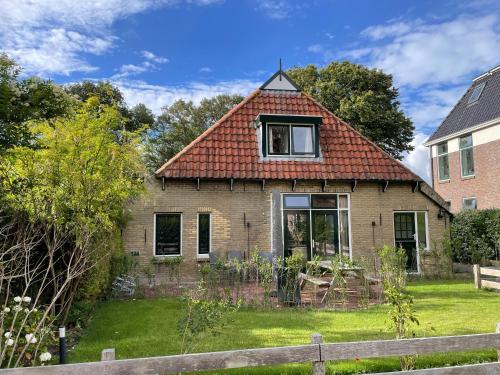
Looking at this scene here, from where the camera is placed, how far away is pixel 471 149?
2327 centimetres

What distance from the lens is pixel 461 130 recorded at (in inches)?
933

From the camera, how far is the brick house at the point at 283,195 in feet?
46.1

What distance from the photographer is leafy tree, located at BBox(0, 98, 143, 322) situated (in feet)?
22.8

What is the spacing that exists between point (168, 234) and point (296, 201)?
477 centimetres

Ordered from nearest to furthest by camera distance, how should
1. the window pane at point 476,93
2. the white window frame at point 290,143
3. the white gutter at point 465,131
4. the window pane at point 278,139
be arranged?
the white window frame at point 290,143 < the window pane at point 278,139 < the white gutter at point 465,131 < the window pane at point 476,93

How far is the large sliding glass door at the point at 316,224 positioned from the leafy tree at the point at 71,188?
5.97m

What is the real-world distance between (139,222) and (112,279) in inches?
114

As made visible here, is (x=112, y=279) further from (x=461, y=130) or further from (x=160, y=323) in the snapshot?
(x=461, y=130)

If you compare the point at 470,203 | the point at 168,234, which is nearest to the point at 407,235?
the point at 168,234

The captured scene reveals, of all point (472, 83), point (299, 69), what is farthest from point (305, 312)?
point (299, 69)

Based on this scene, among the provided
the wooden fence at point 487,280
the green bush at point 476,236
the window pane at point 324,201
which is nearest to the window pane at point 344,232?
the window pane at point 324,201

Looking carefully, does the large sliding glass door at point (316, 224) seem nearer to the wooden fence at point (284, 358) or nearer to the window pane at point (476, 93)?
the wooden fence at point (284, 358)

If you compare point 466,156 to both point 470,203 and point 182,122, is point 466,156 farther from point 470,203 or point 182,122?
point 182,122

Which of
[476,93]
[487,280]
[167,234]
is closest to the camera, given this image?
[487,280]
